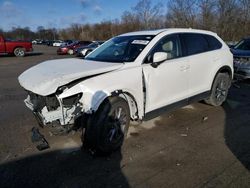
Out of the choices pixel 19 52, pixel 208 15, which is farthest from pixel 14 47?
pixel 208 15

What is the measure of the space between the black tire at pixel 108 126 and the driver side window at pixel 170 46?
49.2 inches

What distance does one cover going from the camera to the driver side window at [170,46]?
4650 millimetres

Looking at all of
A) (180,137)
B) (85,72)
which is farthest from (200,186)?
(85,72)

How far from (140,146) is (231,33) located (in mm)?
24180

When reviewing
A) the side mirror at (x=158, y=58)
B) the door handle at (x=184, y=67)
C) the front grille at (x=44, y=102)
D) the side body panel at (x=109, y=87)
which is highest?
the side mirror at (x=158, y=58)

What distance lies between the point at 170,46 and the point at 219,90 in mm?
2019

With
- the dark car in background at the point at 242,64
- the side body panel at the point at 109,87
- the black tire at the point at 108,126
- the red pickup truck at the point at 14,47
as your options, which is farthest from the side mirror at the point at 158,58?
the red pickup truck at the point at 14,47

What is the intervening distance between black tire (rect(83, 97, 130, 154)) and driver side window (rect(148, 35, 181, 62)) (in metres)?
1.25

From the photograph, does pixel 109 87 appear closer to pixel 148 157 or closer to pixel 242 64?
pixel 148 157

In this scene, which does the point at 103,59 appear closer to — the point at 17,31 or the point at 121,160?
the point at 121,160

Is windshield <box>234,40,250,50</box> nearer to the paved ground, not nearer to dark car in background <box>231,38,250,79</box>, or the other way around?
dark car in background <box>231,38,250,79</box>

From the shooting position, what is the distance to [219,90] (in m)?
6.13

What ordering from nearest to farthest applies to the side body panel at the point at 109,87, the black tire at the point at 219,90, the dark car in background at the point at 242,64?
the side body panel at the point at 109,87
the black tire at the point at 219,90
the dark car in background at the point at 242,64

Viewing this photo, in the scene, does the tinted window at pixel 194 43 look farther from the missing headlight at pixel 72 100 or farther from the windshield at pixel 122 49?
the missing headlight at pixel 72 100
